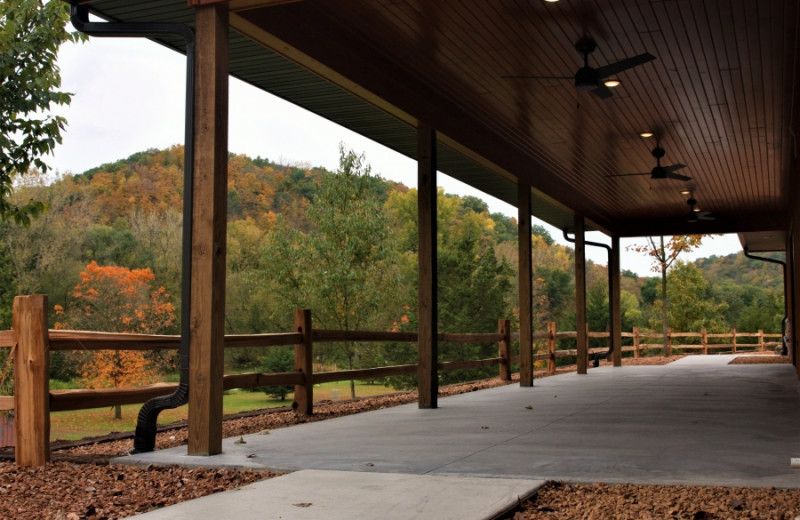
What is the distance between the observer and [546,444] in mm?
5125

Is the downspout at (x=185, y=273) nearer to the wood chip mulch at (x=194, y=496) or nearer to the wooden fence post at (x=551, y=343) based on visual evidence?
the wood chip mulch at (x=194, y=496)

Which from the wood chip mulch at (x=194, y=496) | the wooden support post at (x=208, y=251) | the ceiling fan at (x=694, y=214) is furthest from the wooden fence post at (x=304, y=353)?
the ceiling fan at (x=694, y=214)

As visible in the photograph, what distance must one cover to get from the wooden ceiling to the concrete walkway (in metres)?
2.85

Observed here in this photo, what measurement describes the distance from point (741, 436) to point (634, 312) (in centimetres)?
3773

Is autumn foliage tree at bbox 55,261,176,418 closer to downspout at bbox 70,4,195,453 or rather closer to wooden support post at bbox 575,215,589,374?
wooden support post at bbox 575,215,589,374

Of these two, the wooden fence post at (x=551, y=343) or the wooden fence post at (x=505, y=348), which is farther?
the wooden fence post at (x=551, y=343)

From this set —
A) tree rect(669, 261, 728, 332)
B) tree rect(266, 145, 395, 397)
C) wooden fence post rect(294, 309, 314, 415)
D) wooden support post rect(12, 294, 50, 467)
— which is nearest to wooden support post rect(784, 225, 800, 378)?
wooden fence post rect(294, 309, 314, 415)

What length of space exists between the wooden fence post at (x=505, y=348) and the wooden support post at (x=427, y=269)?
4.31m

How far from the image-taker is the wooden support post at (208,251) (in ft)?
15.2

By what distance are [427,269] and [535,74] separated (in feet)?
7.12

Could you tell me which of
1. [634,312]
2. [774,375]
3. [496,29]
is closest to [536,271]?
[634,312]

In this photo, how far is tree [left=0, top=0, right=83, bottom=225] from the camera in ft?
26.9

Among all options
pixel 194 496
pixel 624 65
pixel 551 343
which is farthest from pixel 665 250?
→ pixel 194 496

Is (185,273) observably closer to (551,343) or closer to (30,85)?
(30,85)
